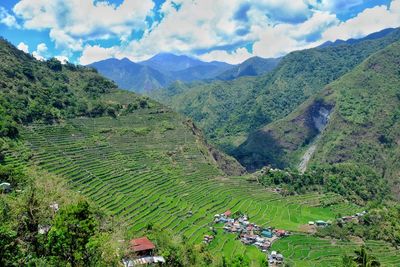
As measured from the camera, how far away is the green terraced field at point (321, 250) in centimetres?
5328

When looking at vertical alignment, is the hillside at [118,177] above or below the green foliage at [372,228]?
above

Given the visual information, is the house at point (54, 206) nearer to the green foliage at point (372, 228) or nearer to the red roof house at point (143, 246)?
the red roof house at point (143, 246)

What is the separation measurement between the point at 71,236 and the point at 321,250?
4373cm

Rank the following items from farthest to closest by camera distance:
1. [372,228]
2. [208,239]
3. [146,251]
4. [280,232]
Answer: [372,228]
[280,232]
[208,239]
[146,251]

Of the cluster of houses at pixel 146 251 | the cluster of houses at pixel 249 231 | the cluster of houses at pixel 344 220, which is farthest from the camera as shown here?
the cluster of houses at pixel 344 220

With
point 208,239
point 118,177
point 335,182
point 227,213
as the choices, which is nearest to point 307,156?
point 335,182

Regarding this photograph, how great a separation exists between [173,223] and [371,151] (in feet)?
341

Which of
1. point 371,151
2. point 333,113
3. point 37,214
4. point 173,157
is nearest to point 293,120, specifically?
point 333,113

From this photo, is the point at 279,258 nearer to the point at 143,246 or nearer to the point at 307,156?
the point at 143,246

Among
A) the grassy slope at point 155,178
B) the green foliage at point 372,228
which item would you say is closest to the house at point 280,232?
the grassy slope at point 155,178

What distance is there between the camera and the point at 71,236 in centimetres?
2275

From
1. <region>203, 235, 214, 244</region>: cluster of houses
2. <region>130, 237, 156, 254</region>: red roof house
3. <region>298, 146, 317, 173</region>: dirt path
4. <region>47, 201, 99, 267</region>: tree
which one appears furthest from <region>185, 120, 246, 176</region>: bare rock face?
<region>47, 201, 99, 267</region>: tree

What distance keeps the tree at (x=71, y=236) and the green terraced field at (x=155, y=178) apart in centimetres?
2404

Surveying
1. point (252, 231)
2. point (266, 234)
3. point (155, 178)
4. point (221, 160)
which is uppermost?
point (155, 178)
